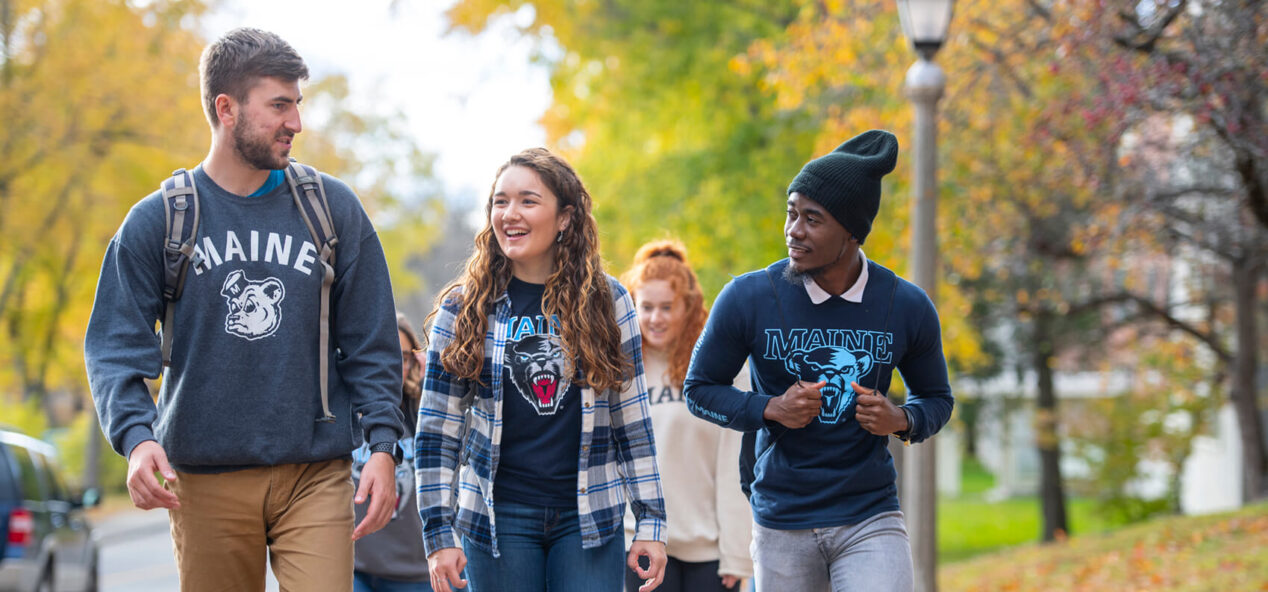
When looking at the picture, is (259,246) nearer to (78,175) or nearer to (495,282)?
(495,282)

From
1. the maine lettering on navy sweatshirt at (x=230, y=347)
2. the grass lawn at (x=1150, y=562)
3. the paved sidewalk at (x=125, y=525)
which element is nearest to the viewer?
the maine lettering on navy sweatshirt at (x=230, y=347)

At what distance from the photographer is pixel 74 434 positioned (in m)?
29.0

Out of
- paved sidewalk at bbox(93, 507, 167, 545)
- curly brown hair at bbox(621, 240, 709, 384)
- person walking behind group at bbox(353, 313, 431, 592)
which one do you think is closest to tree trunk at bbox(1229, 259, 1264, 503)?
curly brown hair at bbox(621, 240, 709, 384)

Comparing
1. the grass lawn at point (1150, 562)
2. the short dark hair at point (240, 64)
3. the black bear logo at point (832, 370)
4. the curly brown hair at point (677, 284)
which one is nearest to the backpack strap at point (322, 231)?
the short dark hair at point (240, 64)

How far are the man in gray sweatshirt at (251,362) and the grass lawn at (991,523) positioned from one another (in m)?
21.7

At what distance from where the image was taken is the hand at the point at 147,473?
309cm

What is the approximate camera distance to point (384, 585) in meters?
5.22

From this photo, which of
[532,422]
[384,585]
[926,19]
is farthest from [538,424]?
[926,19]

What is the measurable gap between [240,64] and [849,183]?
1814mm

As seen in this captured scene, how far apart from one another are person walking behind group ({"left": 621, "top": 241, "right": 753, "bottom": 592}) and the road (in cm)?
685

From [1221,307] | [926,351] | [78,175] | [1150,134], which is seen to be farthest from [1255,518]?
[78,175]

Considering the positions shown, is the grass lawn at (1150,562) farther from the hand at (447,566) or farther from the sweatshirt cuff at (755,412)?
the hand at (447,566)

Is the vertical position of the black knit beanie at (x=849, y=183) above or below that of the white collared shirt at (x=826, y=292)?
above

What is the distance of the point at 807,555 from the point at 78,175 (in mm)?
17219
